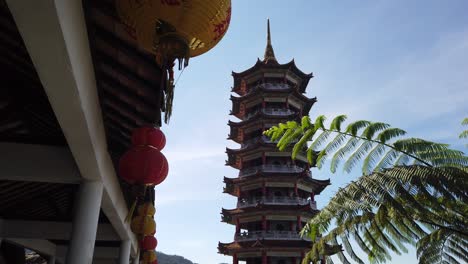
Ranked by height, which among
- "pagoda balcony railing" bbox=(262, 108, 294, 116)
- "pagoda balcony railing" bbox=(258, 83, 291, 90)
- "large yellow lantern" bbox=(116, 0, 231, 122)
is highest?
"pagoda balcony railing" bbox=(258, 83, 291, 90)

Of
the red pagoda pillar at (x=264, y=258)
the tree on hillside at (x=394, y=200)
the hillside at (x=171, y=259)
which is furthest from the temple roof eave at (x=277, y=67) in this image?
the hillside at (x=171, y=259)

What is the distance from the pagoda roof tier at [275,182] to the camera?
23672mm

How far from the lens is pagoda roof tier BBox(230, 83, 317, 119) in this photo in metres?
26.1

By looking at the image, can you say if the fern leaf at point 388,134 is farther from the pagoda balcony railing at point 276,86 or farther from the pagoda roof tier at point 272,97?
the pagoda balcony railing at point 276,86

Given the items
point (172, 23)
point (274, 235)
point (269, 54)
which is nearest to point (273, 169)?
point (274, 235)

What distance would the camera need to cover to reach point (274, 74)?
27453 mm

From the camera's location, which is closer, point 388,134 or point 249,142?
point 388,134

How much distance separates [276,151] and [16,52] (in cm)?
2180

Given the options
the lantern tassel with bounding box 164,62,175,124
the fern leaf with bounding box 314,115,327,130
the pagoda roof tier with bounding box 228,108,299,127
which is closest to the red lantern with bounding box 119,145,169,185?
the lantern tassel with bounding box 164,62,175,124

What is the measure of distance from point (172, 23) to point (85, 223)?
3193 mm

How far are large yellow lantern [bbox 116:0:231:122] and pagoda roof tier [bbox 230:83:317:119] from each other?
931 inches

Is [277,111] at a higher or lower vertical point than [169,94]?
higher

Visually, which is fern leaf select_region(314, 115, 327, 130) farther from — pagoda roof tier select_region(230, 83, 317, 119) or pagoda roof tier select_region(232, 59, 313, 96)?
pagoda roof tier select_region(232, 59, 313, 96)

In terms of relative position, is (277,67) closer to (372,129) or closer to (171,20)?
(372,129)
